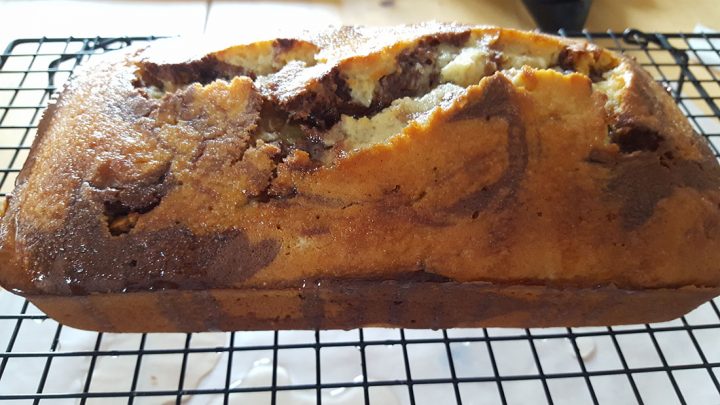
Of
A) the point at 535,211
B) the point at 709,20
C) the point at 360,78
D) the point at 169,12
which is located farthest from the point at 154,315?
the point at 709,20

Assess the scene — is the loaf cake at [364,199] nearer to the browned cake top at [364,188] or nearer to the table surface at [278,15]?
the browned cake top at [364,188]

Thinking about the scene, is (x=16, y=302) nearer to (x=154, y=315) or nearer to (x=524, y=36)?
(x=154, y=315)

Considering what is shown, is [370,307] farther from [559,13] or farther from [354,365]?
[559,13]

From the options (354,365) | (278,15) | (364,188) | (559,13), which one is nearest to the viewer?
(364,188)

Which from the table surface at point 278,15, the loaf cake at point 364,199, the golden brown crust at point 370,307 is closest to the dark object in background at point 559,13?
the table surface at point 278,15

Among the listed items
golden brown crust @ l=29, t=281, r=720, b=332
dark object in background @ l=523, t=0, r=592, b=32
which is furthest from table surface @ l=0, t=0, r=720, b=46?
golden brown crust @ l=29, t=281, r=720, b=332

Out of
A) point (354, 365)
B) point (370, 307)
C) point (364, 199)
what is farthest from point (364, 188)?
point (354, 365)
